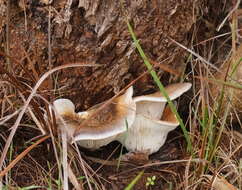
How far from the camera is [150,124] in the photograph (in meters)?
2.10

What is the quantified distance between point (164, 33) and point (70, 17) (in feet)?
1.91

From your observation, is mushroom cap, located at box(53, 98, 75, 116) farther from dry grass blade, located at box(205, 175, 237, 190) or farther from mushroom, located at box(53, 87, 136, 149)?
dry grass blade, located at box(205, 175, 237, 190)

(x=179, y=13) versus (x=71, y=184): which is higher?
(x=179, y=13)

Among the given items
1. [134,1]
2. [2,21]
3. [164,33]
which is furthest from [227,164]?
[2,21]

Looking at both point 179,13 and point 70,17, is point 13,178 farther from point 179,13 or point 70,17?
point 179,13

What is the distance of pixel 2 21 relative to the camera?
1972mm

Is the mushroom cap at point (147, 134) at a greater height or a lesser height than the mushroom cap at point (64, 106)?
lesser

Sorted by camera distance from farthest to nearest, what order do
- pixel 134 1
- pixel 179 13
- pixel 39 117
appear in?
pixel 179 13 → pixel 134 1 → pixel 39 117

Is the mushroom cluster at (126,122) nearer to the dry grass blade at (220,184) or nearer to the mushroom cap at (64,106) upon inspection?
the mushroom cap at (64,106)

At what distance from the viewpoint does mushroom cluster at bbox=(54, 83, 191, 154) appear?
6.13ft

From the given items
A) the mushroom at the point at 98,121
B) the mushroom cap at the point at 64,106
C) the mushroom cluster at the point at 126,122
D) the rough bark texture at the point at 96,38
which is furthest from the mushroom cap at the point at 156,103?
the mushroom cap at the point at 64,106

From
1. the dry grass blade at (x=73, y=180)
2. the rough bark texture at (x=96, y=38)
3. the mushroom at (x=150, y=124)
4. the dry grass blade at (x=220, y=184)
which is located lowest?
the dry grass blade at (x=220, y=184)

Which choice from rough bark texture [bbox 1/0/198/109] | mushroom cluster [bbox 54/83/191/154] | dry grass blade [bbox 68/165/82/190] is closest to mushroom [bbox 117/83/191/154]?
mushroom cluster [bbox 54/83/191/154]

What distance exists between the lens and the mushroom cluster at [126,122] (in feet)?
6.13
